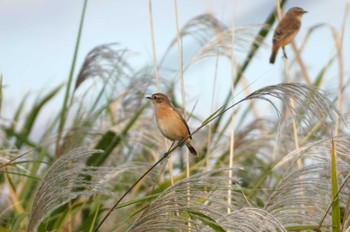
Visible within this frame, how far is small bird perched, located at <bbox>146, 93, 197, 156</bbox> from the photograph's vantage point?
3.86 meters

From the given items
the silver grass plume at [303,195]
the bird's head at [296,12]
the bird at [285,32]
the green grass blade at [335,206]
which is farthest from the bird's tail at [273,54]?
the green grass blade at [335,206]

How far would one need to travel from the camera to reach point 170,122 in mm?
3918

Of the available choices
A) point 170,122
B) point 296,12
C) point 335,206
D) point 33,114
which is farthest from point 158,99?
point 33,114

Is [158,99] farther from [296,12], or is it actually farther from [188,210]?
[188,210]

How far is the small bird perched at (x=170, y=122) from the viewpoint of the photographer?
152 inches

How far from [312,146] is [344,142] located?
0.17 meters

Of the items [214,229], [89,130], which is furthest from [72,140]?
[214,229]

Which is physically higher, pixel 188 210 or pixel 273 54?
pixel 273 54

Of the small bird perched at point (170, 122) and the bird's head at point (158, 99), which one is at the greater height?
the bird's head at point (158, 99)

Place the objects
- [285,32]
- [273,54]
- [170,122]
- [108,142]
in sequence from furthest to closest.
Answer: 1. [108,142]
2. [273,54]
3. [285,32]
4. [170,122]

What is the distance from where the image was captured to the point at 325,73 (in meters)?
6.01

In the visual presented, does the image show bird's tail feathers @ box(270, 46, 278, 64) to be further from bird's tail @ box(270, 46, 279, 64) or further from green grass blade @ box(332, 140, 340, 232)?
green grass blade @ box(332, 140, 340, 232)

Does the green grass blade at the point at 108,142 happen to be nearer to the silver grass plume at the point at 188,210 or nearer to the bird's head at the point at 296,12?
the bird's head at the point at 296,12

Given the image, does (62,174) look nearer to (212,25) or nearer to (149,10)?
(149,10)
